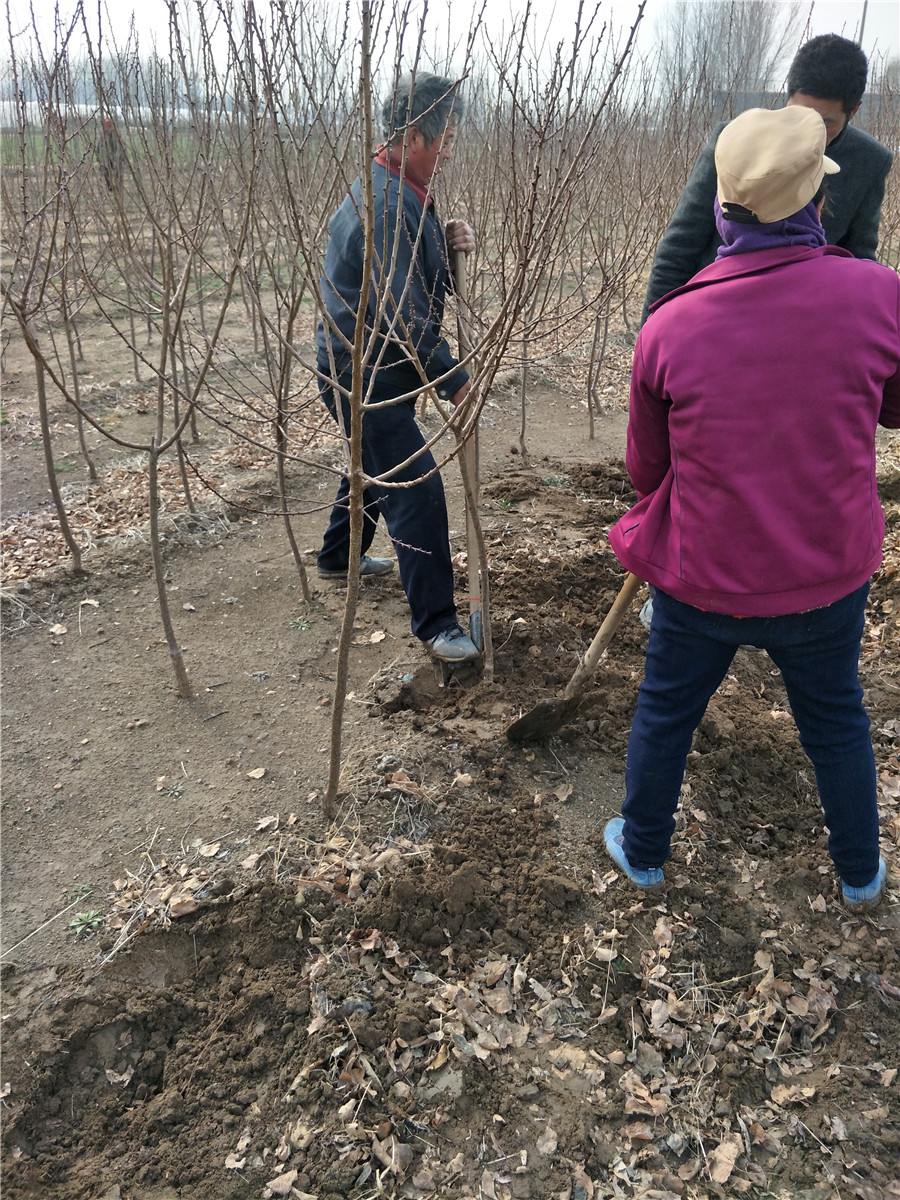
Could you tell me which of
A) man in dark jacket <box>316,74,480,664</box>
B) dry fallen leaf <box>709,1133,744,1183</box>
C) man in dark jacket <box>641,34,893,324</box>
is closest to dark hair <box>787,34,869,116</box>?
man in dark jacket <box>641,34,893,324</box>

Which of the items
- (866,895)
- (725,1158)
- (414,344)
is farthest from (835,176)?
(725,1158)

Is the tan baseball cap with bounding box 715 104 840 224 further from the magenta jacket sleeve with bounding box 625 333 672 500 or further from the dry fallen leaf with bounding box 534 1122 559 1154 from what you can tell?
the dry fallen leaf with bounding box 534 1122 559 1154

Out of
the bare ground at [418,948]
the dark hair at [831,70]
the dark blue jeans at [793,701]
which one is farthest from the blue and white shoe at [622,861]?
the dark hair at [831,70]

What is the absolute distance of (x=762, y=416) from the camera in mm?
1518

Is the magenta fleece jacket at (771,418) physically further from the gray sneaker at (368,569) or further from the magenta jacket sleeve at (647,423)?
the gray sneaker at (368,569)

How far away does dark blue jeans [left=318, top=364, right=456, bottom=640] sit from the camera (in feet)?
9.39

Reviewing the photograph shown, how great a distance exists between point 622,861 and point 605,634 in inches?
25.7

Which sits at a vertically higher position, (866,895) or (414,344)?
(414,344)

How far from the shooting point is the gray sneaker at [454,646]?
2.98 metres

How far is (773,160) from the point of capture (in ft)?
4.66

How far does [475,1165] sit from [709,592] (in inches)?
50.7

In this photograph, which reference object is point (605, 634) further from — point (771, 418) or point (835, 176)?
point (835, 176)

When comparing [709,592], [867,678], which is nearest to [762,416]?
[709,592]

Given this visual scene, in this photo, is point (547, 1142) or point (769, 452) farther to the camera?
point (547, 1142)
